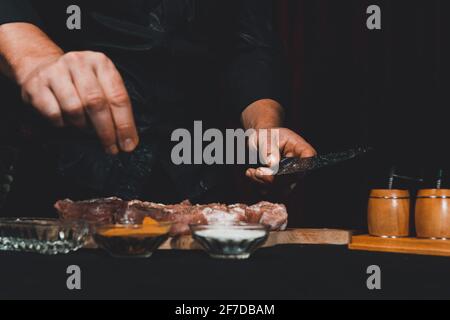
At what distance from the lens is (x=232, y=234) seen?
119 cm

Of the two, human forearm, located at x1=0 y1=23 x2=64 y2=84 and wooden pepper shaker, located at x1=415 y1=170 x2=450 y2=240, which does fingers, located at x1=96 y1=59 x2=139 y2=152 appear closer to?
human forearm, located at x1=0 y1=23 x2=64 y2=84

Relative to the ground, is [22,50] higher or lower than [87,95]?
higher

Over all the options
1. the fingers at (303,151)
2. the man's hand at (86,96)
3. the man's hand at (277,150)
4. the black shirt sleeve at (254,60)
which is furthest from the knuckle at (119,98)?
the black shirt sleeve at (254,60)

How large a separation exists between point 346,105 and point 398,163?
0.64m

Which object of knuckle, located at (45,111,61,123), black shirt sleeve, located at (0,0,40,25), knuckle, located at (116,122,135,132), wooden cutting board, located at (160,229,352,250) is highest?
black shirt sleeve, located at (0,0,40,25)

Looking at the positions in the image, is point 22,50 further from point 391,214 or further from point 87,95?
point 391,214

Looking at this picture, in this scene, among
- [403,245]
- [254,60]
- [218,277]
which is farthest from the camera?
[254,60]

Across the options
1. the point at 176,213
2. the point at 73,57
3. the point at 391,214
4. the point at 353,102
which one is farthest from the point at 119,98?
the point at 353,102

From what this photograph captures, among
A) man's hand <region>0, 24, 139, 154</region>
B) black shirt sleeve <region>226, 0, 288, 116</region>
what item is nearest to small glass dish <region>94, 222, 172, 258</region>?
man's hand <region>0, 24, 139, 154</region>

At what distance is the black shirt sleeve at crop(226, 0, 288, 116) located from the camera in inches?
83.1

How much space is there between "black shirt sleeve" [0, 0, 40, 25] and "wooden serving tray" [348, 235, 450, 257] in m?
1.01

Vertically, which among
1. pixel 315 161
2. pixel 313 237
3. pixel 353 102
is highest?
pixel 353 102

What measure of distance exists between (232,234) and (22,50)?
27.4 inches

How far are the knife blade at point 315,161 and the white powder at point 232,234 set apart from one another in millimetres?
386
